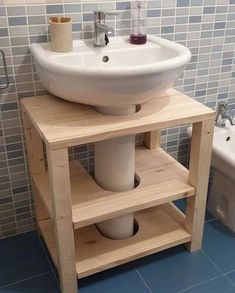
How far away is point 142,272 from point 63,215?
472 millimetres

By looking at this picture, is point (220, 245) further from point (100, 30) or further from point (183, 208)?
point (100, 30)

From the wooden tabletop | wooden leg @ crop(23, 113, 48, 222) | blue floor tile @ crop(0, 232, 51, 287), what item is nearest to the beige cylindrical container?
the wooden tabletop

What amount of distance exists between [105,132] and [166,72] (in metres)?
0.25

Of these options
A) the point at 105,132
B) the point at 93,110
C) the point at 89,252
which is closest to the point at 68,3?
the point at 93,110

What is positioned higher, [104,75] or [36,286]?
[104,75]

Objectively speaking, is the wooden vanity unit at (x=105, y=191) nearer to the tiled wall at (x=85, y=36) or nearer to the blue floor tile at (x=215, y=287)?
the tiled wall at (x=85, y=36)

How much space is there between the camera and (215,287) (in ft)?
4.69

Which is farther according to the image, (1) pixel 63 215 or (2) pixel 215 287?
(2) pixel 215 287

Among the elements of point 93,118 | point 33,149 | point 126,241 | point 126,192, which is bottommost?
point 126,241

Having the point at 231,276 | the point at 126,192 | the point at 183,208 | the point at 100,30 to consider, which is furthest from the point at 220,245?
the point at 100,30

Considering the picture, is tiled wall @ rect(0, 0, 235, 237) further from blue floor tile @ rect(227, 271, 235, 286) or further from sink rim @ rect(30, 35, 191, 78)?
blue floor tile @ rect(227, 271, 235, 286)

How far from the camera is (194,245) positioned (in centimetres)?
157

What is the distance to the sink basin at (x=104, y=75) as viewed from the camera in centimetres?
106

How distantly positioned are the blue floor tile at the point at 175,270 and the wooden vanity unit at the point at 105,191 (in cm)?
6
